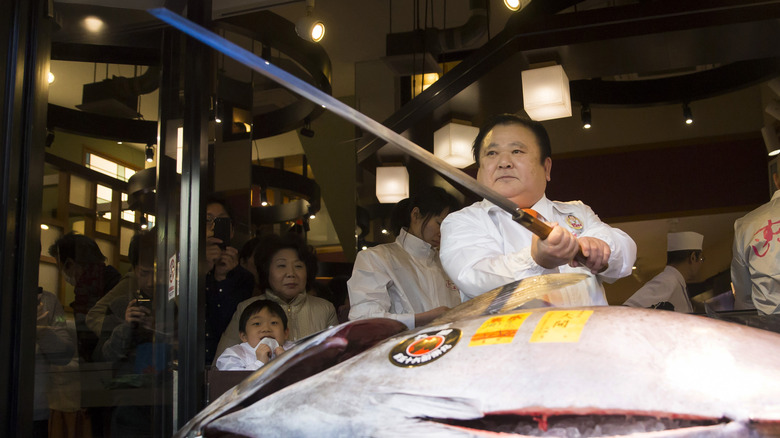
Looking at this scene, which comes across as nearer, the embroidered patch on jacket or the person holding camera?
the embroidered patch on jacket

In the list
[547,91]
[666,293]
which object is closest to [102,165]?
→ [547,91]

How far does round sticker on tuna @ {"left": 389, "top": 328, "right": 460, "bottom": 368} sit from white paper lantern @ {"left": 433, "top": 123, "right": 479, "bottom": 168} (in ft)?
13.4

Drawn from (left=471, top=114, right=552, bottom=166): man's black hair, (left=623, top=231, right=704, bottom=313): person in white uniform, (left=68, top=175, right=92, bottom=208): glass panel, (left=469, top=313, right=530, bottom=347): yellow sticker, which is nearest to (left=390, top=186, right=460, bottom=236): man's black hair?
(left=471, top=114, right=552, bottom=166): man's black hair

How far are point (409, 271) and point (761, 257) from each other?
1868mm

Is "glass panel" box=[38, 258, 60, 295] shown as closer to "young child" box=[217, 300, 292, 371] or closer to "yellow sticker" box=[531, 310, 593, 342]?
"young child" box=[217, 300, 292, 371]

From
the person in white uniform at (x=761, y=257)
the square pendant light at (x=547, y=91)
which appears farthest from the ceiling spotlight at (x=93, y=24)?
the person in white uniform at (x=761, y=257)

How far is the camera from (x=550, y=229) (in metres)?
1.24

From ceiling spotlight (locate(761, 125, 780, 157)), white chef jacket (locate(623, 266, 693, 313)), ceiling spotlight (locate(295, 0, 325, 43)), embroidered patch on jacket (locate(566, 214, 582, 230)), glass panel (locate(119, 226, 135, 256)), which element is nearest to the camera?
embroidered patch on jacket (locate(566, 214, 582, 230))

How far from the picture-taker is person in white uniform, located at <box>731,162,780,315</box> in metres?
3.76

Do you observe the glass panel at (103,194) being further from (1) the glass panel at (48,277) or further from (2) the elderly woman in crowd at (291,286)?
(2) the elderly woman in crowd at (291,286)

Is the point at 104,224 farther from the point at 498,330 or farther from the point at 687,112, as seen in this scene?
the point at 687,112

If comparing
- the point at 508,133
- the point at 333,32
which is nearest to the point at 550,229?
the point at 508,133

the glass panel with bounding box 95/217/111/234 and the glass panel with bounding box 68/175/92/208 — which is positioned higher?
the glass panel with bounding box 68/175/92/208

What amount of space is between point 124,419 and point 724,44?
12.6ft
